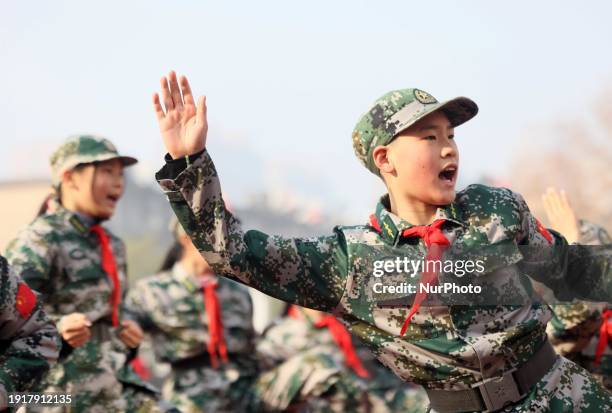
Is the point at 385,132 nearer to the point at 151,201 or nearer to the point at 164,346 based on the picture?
the point at 164,346

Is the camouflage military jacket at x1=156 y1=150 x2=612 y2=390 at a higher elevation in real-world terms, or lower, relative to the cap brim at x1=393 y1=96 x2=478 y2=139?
lower

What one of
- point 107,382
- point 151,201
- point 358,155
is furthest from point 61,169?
point 151,201

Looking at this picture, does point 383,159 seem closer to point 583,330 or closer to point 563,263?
point 563,263

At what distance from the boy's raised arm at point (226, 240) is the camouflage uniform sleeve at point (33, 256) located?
3.23 metres

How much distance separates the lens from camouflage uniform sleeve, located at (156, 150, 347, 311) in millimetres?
4594

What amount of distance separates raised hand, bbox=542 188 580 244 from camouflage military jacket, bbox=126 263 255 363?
470 centimetres

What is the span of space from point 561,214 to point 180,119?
7.84ft

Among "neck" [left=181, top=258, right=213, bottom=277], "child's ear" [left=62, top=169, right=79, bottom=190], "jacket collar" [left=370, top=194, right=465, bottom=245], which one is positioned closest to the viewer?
"jacket collar" [left=370, top=194, right=465, bottom=245]

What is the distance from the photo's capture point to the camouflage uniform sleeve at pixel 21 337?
557 centimetres

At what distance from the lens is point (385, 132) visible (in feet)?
17.3

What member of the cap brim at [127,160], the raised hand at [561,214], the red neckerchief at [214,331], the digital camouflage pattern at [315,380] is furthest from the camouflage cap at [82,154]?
the raised hand at [561,214]

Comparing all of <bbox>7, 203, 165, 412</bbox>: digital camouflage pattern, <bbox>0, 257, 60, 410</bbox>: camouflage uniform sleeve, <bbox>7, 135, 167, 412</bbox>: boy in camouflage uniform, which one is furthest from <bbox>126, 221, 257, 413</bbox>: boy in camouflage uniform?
<bbox>0, 257, 60, 410</bbox>: camouflage uniform sleeve

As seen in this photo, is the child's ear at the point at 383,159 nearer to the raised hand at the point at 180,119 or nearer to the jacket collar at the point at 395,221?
the jacket collar at the point at 395,221

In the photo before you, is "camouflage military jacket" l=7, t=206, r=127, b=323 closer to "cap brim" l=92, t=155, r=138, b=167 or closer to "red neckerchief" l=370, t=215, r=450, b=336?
"cap brim" l=92, t=155, r=138, b=167
